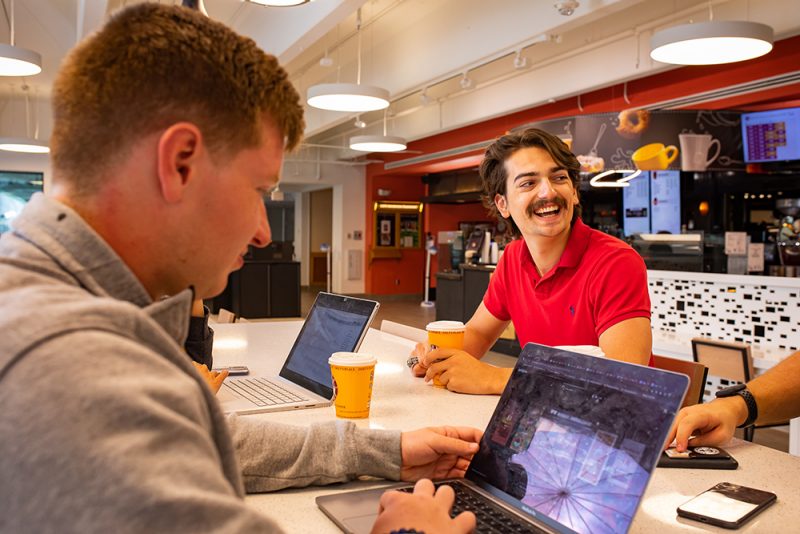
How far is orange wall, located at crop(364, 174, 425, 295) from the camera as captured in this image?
1559 centimetres

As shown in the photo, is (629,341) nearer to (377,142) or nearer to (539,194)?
(539,194)

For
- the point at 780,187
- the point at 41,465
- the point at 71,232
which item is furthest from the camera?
the point at 780,187

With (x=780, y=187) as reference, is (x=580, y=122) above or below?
above

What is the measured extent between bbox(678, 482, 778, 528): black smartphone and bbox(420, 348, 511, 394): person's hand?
2.25 ft

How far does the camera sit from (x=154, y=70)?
0.67 metres

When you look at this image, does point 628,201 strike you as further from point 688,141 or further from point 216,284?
point 216,284

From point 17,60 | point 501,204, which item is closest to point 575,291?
point 501,204

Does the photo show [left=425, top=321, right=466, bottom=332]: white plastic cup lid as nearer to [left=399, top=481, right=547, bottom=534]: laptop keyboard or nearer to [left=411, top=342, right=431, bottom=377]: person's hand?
[left=411, top=342, right=431, bottom=377]: person's hand

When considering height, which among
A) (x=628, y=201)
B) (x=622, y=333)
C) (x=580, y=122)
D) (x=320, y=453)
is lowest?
(x=320, y=453)

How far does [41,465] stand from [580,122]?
298 inches

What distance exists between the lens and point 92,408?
510 mm

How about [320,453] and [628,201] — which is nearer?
[320,453]

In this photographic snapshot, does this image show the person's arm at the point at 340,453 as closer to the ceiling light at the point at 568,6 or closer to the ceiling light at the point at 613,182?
the ceiling light at the point at 568,6

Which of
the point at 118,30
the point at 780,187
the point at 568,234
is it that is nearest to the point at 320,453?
the point at 118,30
